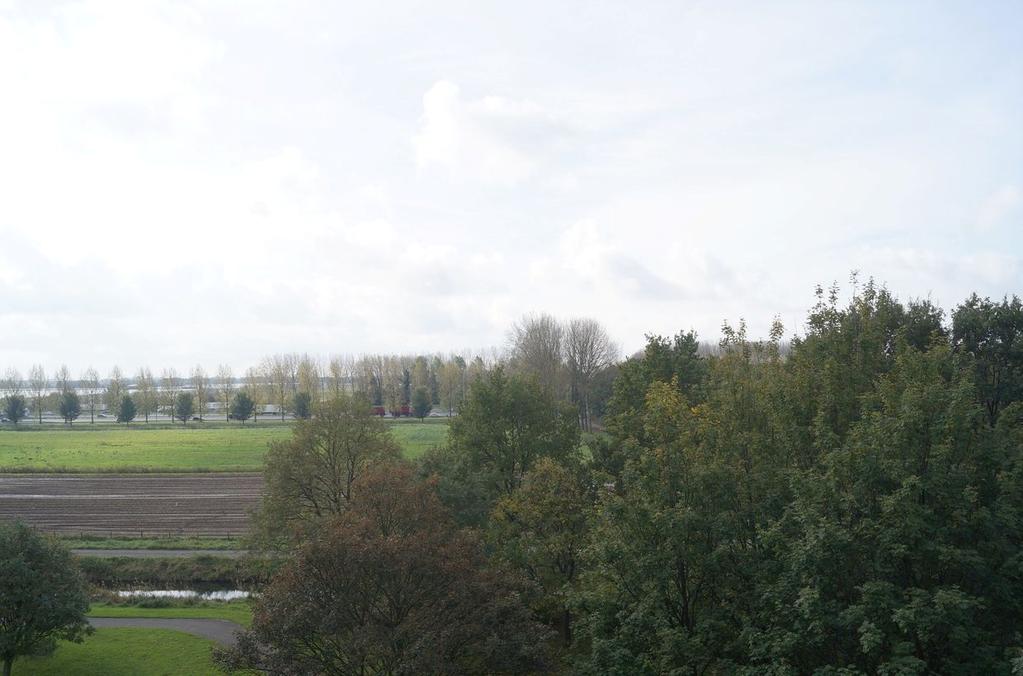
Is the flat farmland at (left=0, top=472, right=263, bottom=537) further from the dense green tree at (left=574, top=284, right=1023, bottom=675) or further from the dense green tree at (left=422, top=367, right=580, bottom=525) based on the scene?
Answer: the dense green tree at (left=574, top=284, right=1023, bottom=675)

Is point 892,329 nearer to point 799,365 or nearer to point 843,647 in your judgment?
point 799,365

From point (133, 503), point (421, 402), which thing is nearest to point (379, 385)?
point (421, 402)

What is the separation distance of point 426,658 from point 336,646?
241cm

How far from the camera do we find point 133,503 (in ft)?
182

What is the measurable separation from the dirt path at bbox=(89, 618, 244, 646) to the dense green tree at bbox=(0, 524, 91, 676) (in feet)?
17.5

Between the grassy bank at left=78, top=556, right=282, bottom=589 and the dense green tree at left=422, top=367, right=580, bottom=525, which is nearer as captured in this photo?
the dense green tree at left=422, top=367, right=580, bottom=525

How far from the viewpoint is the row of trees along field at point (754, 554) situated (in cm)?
1525

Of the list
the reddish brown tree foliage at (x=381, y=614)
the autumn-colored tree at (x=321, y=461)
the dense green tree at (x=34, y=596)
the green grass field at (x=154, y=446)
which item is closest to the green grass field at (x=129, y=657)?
the dense green tree at (x=34, y=596)

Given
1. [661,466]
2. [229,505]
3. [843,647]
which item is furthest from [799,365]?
[229,505]

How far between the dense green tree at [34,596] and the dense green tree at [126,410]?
106m

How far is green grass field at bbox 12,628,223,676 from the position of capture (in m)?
26.2

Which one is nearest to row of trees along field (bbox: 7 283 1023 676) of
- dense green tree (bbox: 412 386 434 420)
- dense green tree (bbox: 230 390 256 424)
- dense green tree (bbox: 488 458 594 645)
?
dense green tree (bbox: 488 458 594 645)

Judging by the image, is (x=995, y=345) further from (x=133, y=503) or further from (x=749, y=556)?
(x=133, y=503)

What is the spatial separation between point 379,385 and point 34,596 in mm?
112883
